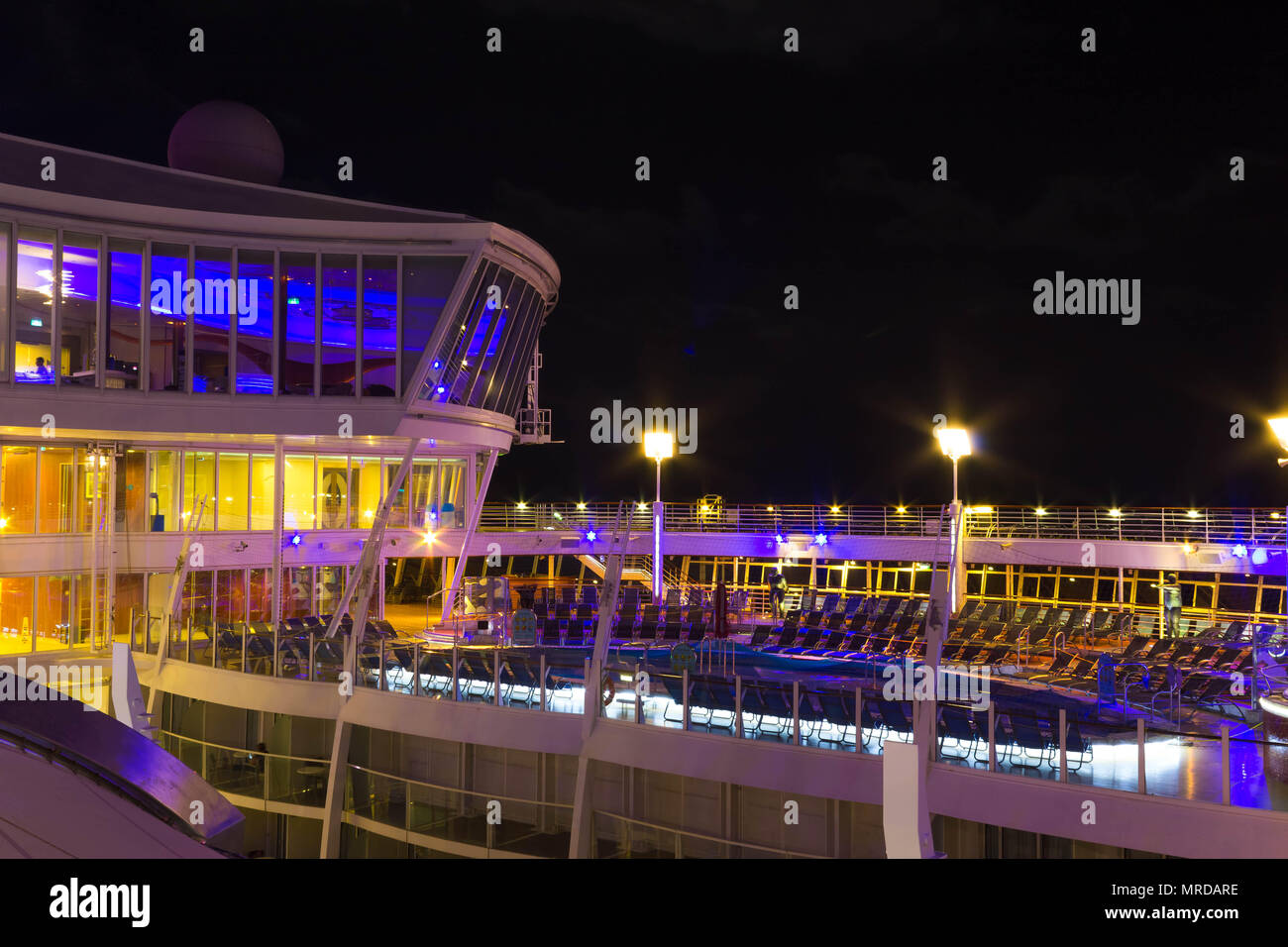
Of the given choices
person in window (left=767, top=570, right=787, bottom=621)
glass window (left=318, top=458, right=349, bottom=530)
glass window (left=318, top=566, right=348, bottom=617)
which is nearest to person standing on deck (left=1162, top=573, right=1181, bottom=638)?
person in window (left=767, top=570, right=787, bottom=621)

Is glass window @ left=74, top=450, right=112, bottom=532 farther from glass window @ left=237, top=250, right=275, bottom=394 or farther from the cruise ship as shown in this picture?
glass window @ left=237, top=250, right=275, bottom=394

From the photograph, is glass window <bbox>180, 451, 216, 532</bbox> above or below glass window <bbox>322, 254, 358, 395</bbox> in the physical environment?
below

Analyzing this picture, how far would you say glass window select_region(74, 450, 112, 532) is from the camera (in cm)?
2105

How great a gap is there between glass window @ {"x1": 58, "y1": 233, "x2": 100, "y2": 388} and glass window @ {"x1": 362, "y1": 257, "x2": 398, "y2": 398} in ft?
16.5

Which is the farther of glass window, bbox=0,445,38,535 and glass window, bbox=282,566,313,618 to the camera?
glass window, bbox=282,566,313,618

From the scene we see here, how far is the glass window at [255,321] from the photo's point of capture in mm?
20688

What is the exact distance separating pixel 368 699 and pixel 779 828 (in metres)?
5.99

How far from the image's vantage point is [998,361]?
190ft

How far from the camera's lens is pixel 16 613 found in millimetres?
20078

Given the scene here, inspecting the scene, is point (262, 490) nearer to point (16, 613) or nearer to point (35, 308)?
point (16, 613)

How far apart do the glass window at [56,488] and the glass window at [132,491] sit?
664 millimetres

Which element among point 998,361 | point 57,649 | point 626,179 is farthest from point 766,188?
point 57,649

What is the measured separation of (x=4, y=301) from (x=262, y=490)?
6.65 m

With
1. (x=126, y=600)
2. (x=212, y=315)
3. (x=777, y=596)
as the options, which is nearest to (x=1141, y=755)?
(x=777, y=596)
